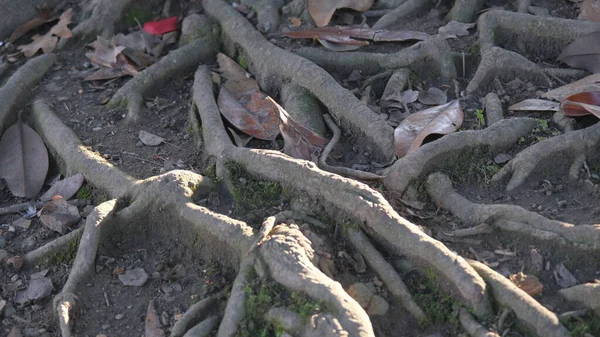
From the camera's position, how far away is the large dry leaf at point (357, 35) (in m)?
4.96

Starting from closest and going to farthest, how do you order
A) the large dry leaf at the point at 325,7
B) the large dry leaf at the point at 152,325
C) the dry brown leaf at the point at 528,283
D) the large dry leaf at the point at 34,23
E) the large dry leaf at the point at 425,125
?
the dry brown leaf at the point at 528,283 < the large dry leaf at the point at 152,325 < the large dry leaf at the point at 425,125 < the large dry leaf at the point at 325,7 < the large dry leaf at the point at 34,23

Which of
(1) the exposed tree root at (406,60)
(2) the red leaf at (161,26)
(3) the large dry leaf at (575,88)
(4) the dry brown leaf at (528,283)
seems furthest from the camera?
(2) the red leaf at (161,26)

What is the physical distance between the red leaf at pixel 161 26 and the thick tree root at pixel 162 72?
370 millimetres

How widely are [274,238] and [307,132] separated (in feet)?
3.53

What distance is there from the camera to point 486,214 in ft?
11.6

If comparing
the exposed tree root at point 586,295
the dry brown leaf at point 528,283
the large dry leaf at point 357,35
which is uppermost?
the large dry leaf at point 357,35

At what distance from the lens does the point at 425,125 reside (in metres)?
4.15

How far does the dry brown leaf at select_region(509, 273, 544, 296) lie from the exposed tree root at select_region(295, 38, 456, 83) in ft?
5.54

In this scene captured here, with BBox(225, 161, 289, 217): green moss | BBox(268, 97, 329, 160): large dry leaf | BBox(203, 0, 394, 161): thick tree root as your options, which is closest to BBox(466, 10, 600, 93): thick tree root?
BBox(203, 0, 394, 161): thick tree root

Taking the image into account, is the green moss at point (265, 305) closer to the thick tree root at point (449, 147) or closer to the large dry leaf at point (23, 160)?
the thick tree root at point (449, 147)

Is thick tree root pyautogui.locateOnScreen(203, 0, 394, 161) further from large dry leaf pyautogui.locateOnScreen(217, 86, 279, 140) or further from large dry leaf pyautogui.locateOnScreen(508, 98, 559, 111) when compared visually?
large dry leaf pyautogui.locateOnScreen(508, 98, 559, 111)

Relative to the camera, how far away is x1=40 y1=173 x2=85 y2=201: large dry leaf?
169 inches

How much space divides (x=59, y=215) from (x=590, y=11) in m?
3.41

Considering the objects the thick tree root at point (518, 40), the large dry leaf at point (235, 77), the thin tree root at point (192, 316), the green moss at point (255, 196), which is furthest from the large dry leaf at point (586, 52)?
the thin tree root at point (192, 316)
